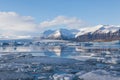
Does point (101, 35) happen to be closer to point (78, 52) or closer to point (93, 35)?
point (93, 35)

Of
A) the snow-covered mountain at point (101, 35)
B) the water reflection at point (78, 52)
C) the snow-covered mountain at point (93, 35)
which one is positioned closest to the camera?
the water reflection at point (78, 52)

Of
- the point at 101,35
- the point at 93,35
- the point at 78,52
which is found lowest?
the point at 78,52

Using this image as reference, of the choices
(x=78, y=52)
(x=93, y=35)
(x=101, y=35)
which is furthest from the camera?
(x=93, y=35)

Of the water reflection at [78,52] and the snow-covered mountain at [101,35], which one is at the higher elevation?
the snow-covered mountain at [101,35]

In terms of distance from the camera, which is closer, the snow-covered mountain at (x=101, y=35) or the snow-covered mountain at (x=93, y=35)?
the snow-covered mountain at (x=93, y=35)

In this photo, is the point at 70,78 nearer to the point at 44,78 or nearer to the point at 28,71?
the point at 44,78

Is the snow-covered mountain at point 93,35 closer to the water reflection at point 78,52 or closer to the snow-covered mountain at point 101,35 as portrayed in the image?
the snow-covered mountain at point 101,35

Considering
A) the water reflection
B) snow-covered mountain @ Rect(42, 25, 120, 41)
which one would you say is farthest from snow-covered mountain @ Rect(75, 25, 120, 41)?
the water reflection

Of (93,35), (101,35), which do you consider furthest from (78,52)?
(93,35)

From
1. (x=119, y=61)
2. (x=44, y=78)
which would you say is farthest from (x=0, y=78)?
(x=119, y=61)

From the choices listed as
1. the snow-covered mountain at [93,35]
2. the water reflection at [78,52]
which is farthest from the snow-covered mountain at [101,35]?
the water reflection at [78,52]

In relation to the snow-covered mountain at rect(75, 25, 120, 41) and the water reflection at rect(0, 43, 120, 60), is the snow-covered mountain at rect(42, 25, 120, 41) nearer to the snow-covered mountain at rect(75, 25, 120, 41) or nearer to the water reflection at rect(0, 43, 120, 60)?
the snow-covered mountain at rect(75, 25, 120, 41)
